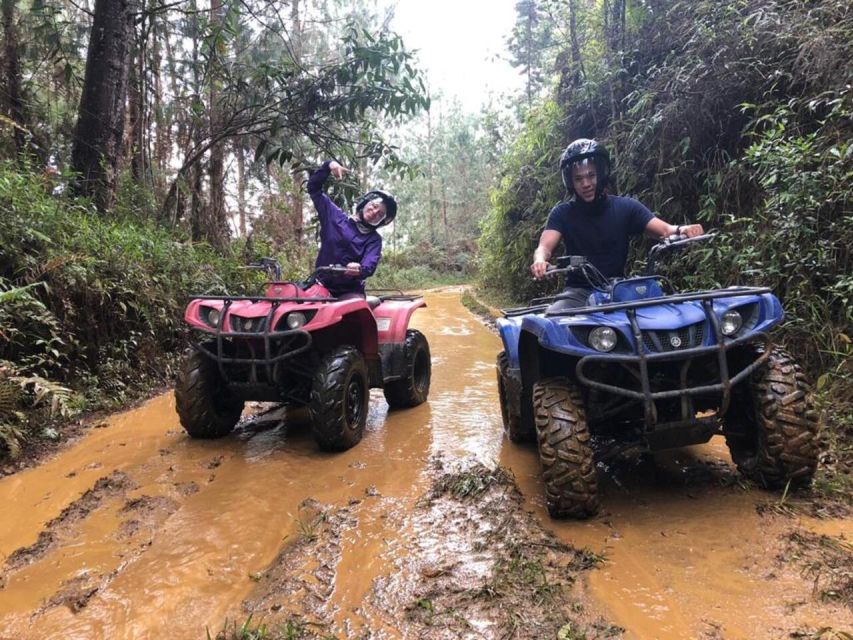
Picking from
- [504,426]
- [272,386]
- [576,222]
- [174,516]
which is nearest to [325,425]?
[272,386]

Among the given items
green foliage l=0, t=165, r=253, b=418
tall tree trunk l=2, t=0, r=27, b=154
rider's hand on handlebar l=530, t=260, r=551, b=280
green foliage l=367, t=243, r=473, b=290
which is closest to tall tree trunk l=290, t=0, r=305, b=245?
tall tree trunk l=2, t=0, r=27, b=154

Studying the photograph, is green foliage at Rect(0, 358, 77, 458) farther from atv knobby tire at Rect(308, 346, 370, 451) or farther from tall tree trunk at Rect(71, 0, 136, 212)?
tall tree trunk at Rect(71, 0, 136, 212)

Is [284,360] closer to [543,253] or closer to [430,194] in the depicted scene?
[543,253]

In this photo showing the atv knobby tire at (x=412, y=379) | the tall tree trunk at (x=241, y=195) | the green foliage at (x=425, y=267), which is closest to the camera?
the atv knobby tire at (x=412, y=379)

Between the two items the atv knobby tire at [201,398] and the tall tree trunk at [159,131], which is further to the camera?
the tall tree trunk at [159,131]

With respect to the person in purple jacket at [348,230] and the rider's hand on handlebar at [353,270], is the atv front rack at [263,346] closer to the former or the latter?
the rider's hand on handlebar at [353,270]

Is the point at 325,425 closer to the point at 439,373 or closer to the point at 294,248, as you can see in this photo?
the point at 439,373

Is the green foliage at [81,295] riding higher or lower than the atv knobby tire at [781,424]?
higher

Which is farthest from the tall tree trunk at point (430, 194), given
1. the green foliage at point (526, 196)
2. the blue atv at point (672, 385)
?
the blue atv at point (672, 385)

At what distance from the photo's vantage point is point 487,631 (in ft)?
6.11

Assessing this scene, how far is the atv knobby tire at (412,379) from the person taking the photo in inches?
196

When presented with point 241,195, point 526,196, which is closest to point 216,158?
point 526,196

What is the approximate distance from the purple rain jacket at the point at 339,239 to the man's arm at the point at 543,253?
1613 mm

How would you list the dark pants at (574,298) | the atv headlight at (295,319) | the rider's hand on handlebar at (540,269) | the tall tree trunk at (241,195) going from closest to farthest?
the rider's hand on handlebar at (540,269) → the dark pants at (574,298) → the atv headlight at (295,319) → the tall tree trunk at (241,195)
